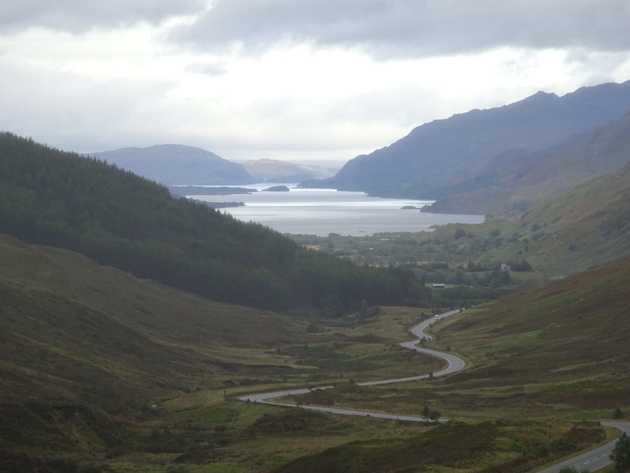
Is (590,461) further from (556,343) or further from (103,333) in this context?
(103,333)

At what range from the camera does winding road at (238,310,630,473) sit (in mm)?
44250

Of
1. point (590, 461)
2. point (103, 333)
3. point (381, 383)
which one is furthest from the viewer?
point (103, 333)

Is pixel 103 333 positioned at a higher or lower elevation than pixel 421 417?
higher

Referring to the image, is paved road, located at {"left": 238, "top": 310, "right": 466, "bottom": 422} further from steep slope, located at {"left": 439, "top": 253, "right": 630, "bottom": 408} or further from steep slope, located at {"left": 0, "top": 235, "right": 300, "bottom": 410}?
steep slope, located at {"left": 0, "top": 235, "right": 300, "bottom": 410}

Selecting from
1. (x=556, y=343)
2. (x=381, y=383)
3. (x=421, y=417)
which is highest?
(x=556, y=343)

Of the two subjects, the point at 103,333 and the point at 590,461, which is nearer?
the point at 590,461

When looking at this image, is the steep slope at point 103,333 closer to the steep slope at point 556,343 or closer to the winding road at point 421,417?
the winding road at point 421,417

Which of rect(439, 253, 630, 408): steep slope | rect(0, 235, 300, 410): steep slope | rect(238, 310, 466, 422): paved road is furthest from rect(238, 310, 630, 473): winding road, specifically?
rect(0, 235, 300, 410): steep slope

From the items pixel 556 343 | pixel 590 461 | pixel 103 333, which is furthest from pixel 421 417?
pixel 103 333

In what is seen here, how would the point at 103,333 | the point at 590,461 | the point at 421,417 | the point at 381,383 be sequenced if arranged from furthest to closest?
1. the point at 103,333
2. the point at 381,383
3. the point at 421,417
4. the point at 590,461

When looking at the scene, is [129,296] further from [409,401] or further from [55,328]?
[409,401]

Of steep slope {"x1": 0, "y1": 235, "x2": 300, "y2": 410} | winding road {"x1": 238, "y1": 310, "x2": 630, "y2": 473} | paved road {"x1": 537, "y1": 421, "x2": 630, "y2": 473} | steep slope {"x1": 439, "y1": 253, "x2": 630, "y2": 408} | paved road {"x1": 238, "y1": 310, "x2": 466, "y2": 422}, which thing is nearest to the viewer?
paved road {"x1": 537, "y1": 421, "x2": 630, "y2": 473}

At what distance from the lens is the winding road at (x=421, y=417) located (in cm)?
4425

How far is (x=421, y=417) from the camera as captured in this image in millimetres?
72500
